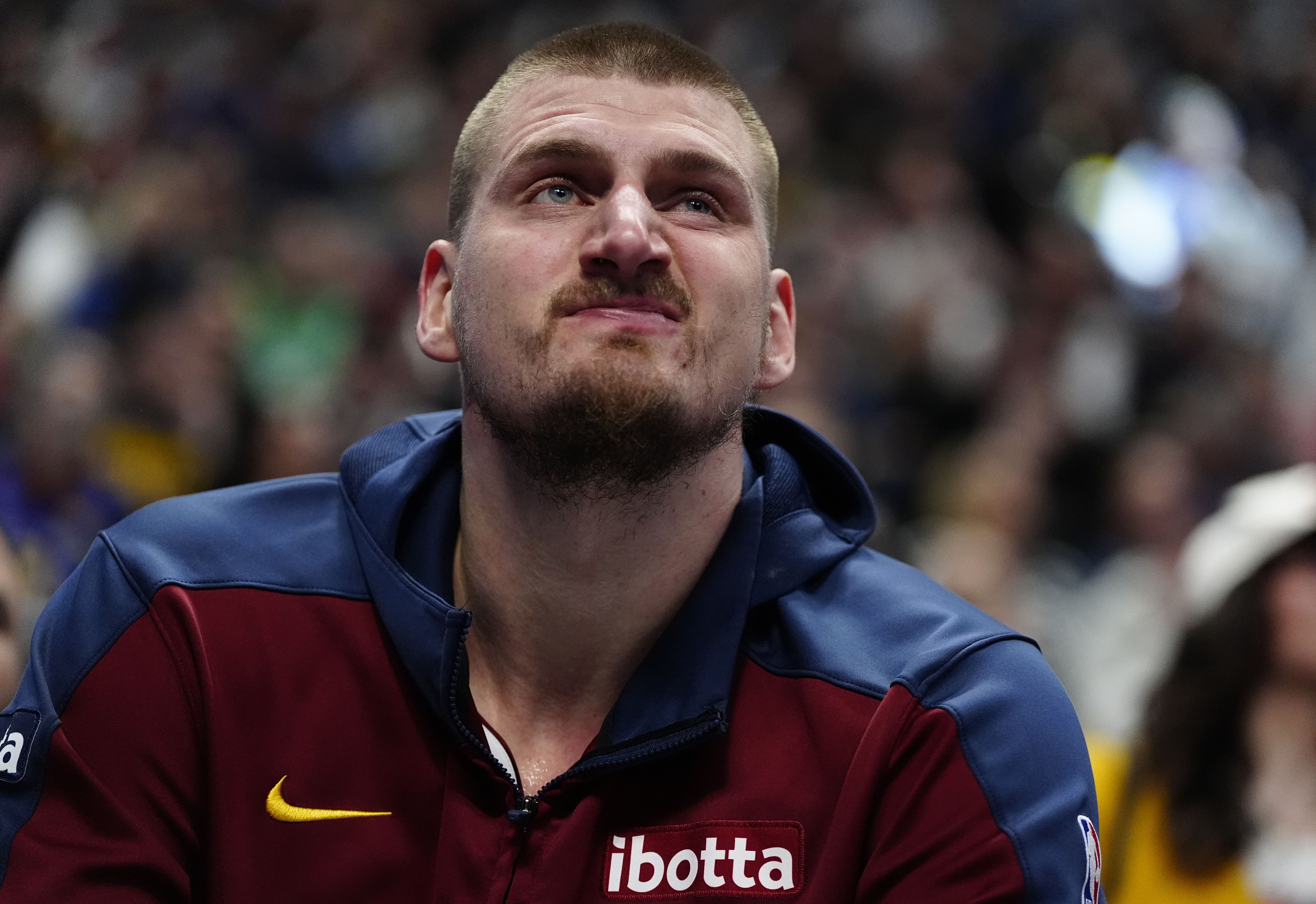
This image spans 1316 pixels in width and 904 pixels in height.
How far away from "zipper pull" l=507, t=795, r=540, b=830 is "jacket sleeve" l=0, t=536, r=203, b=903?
0.41 m

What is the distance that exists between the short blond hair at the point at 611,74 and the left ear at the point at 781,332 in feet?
0.29

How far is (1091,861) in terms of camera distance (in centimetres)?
183

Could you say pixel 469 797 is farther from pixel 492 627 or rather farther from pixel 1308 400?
pixel 1308 400

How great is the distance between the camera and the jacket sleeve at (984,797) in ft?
5.78

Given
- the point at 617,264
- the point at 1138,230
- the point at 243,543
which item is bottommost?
the point at 243,543

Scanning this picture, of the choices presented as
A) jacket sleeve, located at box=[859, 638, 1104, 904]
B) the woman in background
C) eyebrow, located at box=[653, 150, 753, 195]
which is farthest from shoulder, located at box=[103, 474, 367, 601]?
the woman in background

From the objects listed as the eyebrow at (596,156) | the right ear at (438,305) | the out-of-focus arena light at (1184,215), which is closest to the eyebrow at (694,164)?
the eyebrow at (596,156)

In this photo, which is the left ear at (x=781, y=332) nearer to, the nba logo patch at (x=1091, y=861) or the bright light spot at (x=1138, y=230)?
the nba logo patch at (x=1091, y=861)

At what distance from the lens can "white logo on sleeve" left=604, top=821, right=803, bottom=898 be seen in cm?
186

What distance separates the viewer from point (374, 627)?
81.0 inches

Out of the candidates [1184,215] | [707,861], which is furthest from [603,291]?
[1184,215]

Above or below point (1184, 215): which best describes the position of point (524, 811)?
below

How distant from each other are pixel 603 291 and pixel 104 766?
2.92 ft

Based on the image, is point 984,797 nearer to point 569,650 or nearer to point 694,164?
point 569,650
